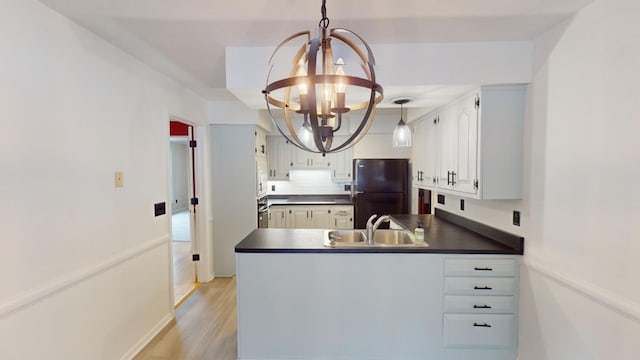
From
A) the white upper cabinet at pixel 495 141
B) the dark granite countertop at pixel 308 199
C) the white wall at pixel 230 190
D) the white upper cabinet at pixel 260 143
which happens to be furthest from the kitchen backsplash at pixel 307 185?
the white upper cabinet at pixel 495 141

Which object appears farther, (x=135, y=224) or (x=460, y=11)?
(x=135, y=224)

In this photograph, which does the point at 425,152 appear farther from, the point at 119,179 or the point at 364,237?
the point at 119,179

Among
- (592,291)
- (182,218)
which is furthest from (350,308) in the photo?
(182,218)

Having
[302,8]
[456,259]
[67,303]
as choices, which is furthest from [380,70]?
[67,303]

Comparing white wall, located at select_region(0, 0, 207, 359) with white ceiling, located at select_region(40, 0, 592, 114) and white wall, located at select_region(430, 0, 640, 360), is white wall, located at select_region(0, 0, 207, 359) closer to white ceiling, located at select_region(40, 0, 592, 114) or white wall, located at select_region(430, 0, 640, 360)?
white ceiling, located at select_region(40, 0, 592, 114)

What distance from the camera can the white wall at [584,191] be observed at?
1386 millimetres

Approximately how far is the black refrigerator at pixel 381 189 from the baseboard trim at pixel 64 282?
3196mm

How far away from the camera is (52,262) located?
165cm

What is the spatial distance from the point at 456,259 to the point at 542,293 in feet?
1.77

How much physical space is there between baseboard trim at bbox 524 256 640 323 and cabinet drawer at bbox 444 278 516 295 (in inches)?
8.9

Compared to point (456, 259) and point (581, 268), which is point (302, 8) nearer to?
point (456, 259)

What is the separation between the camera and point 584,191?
1610 millimetres

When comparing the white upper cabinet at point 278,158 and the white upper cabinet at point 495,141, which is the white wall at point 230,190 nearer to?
the white upper cabinet at point 278,158

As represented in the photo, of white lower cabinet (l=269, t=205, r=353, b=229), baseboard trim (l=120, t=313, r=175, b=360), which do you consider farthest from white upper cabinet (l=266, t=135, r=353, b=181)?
baseboard trim (l=120, t=313, r=175, b=360)
